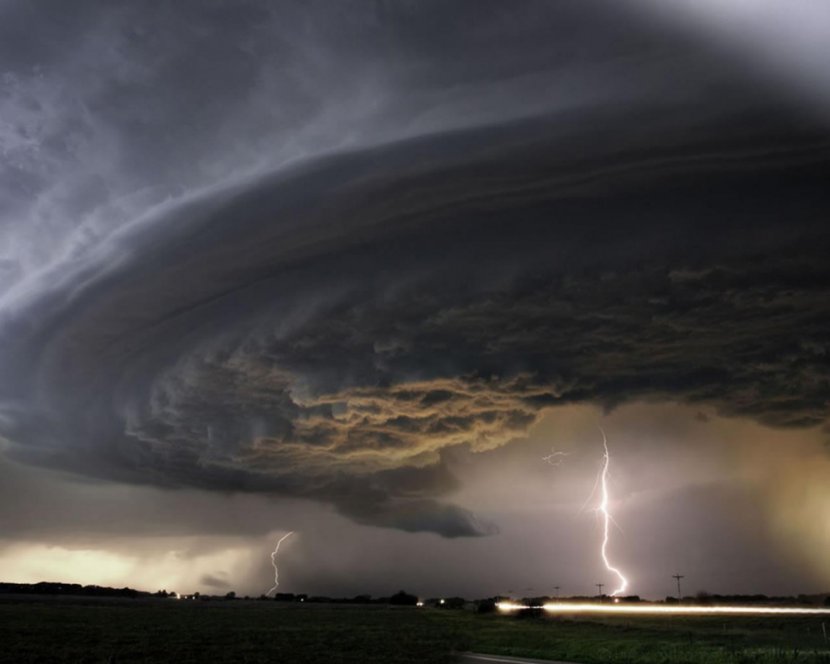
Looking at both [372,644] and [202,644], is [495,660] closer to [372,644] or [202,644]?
[372,644]

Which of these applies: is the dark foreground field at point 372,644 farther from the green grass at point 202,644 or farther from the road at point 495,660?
the road at point 495,660

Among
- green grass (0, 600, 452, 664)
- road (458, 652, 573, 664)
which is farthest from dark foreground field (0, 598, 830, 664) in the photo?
road (458, 652, 573, 664)

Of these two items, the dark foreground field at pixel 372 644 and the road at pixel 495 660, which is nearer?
the road at pixel 495 660

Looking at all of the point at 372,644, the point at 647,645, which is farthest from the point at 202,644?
the point at 647,645

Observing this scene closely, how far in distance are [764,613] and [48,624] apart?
321 ft

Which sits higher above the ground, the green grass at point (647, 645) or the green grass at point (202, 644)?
the green grass at point (202, 644)

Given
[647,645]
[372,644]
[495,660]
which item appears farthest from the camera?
[372,644]

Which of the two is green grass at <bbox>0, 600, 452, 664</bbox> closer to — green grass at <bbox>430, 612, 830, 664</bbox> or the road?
the road

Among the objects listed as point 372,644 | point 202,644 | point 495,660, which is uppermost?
point 202,644

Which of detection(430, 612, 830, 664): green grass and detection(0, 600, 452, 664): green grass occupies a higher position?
detection(0, 600, 452, 664): green grass

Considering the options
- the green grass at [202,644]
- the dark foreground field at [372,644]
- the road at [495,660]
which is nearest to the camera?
the road at [495,660]

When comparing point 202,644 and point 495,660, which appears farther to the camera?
point 202,644

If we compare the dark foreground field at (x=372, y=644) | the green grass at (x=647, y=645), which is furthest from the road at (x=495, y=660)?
the green grass at (x=647, y=645)

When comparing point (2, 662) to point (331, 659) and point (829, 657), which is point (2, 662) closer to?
point (331, 659)
